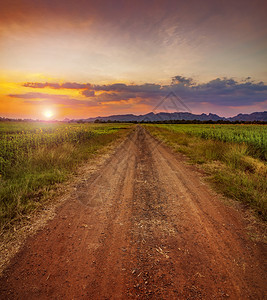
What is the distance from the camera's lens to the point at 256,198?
425 centimetres

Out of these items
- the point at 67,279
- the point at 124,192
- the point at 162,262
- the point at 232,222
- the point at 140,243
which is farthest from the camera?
the point at 124,192

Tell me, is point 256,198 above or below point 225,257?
above

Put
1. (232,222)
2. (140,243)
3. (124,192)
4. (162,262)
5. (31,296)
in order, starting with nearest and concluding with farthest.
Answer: (31,296)
(162,262)
(140,243)
(232,222)
(124,192)

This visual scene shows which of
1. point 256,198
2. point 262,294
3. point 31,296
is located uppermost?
point 256,198

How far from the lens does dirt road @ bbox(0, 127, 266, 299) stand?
212 centimetres

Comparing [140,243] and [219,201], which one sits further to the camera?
[219,201]

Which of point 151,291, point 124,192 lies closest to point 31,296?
point 151,291

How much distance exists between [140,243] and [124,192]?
2.26 meters

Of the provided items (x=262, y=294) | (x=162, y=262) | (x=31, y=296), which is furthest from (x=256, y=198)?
(x=31, y=296)

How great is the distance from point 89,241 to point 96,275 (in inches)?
29.8

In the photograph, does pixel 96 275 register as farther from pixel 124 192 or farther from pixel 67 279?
pixel 124 192

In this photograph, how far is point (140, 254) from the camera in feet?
8.86

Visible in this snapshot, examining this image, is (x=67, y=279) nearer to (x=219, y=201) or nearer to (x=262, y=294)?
(x=262, y=294)

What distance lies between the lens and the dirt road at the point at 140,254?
6.95ft
